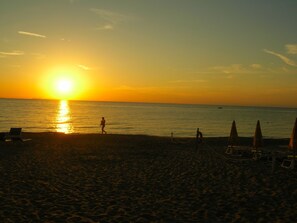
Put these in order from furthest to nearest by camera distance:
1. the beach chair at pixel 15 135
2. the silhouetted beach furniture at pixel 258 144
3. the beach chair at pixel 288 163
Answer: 1. the beach chair at pixel 15 135
2. the silhouetted beach furniture at pixel 258 144
3. the beach chair at pixel 288 163

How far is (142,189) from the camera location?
11375 mm

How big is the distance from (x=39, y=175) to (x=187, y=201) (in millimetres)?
6442

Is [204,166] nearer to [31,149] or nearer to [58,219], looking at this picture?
[58,219]

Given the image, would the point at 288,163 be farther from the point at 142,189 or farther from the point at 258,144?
the point at 142,189

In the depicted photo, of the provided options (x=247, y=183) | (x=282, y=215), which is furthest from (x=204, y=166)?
(x=282, y=215)

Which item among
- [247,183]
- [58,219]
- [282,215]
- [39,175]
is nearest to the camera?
[58,219]

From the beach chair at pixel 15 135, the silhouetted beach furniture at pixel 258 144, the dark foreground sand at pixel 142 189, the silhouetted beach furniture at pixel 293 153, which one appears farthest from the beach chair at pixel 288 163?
the beach chair at pixel 15 135

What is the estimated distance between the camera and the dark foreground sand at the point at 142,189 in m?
8.61

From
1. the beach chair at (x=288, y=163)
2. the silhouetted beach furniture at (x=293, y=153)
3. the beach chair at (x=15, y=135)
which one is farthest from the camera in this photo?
the beach chair at (x=15, y=135)

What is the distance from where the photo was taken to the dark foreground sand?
28.2ft

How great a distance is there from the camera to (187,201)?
995 centimetres

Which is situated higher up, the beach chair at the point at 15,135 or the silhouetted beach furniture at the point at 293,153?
the silhouetted beach furniture at the point at 293,153

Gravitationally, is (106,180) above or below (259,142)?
below

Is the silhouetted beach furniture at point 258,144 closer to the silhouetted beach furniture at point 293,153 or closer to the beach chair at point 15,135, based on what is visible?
the silhouetted beach furniture at point 293,153
